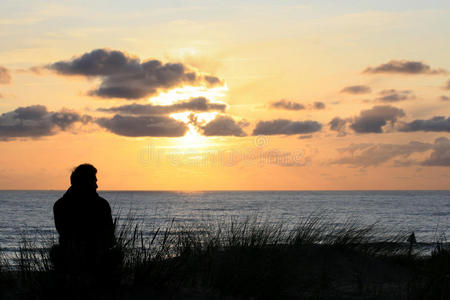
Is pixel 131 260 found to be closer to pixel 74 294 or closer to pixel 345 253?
pixel 74 294

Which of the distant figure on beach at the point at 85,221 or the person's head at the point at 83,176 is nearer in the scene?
the distant figure on beach at the point at 85,221

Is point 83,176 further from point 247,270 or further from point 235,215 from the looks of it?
point 235,215

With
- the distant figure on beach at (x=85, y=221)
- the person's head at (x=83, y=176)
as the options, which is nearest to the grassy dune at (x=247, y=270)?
the distant figure on beach at (x=85, y=221)

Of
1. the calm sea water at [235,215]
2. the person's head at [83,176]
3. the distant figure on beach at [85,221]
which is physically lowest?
the calm sea water at [235,215]

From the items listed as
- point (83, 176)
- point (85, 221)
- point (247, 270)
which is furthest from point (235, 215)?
point (83, 176)

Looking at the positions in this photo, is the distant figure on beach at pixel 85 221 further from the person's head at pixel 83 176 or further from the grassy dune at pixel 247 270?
the grassy dune at pixel 247 270

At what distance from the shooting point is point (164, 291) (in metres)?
7.02

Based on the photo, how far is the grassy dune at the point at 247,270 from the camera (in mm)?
6816

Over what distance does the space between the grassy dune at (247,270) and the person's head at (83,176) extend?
0.86 metres

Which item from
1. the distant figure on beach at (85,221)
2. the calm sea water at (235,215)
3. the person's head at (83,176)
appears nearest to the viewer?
the distant figure on beach at (85,221)

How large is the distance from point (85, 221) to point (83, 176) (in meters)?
0.61

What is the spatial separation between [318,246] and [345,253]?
2.13 feet

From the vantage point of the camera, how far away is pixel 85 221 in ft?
23.0

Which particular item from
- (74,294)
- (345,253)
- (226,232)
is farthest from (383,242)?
(74,294)
